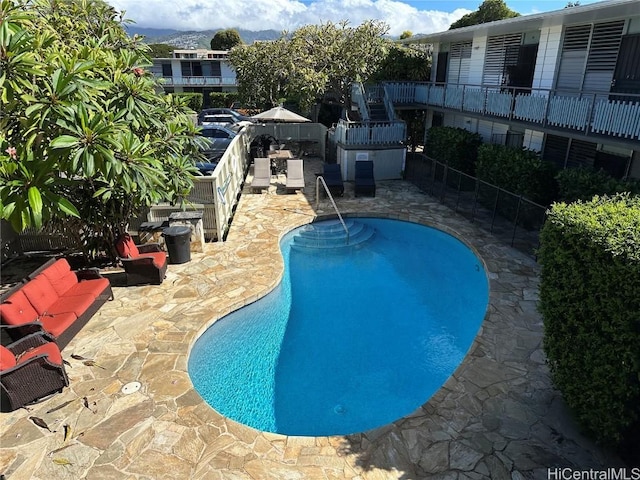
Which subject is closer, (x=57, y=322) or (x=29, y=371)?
(x=29, y=371)

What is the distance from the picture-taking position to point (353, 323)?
369 inches

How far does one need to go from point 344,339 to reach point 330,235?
17.7 ft

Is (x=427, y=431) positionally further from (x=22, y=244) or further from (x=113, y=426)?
(x=22, y=244)

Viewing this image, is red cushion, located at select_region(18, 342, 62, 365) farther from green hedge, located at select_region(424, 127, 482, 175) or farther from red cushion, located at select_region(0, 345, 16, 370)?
green hedge, located at select_region(424, 127, 482, 175)

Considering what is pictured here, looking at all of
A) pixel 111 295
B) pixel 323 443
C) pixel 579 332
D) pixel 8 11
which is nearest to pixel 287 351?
pixel 323 443

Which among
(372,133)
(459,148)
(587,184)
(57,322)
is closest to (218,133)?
(372,133)

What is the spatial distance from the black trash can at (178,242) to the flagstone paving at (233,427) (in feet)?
6.78

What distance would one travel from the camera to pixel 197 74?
5059 centimetres

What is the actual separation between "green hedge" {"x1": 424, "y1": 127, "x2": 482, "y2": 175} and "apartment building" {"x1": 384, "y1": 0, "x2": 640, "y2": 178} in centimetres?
92

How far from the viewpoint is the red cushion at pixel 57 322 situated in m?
6.98

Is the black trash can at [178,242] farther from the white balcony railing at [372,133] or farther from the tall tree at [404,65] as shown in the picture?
the tall tree at [404,65]

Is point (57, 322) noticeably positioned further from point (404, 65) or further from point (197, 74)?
point (197, 74)

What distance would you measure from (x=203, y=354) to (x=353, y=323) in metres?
3.42

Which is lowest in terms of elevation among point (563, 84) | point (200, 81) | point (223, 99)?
point (223, 99)
